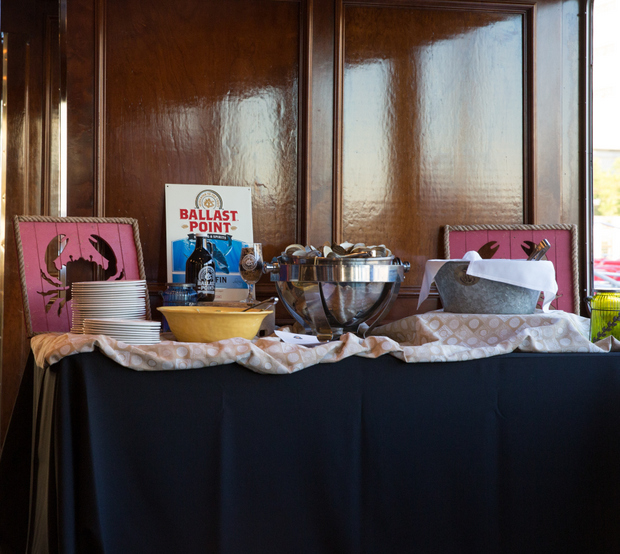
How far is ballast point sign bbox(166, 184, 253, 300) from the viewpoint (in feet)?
6.51

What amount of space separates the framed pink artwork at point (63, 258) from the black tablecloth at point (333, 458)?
0.54 meters

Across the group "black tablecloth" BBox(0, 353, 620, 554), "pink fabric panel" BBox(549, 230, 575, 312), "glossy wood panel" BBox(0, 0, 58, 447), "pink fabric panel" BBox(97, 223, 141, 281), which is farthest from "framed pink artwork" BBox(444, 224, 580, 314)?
"glossy wood panel" BBox(0, 0, 58, 447)

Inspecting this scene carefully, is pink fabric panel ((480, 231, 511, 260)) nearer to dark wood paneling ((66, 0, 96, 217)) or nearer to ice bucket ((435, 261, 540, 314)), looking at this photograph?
ice bucket ((435, 261, 540, 314))

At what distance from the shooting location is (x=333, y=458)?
4.02 ft

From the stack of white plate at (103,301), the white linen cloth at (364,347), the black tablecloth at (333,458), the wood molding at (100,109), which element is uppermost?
the wood molding at (100,109)

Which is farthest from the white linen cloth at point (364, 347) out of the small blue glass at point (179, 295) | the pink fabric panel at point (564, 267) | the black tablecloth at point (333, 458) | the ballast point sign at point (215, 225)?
the pink fabric panel at point (564, 267)

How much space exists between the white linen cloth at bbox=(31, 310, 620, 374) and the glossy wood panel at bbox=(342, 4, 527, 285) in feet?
2.40

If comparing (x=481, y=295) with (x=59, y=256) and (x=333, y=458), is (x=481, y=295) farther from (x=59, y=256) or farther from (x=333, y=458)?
(x=59, y=256)

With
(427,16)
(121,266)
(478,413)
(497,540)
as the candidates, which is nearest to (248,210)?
(121,266)

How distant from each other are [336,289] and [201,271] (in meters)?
0.51

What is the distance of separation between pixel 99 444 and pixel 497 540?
0.87 metres

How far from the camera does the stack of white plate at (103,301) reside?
54.9 inches

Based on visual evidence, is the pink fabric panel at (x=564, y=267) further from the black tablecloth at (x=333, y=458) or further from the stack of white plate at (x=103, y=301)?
the stack of white plate at (x=103, y=301)

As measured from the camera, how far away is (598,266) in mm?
2299
